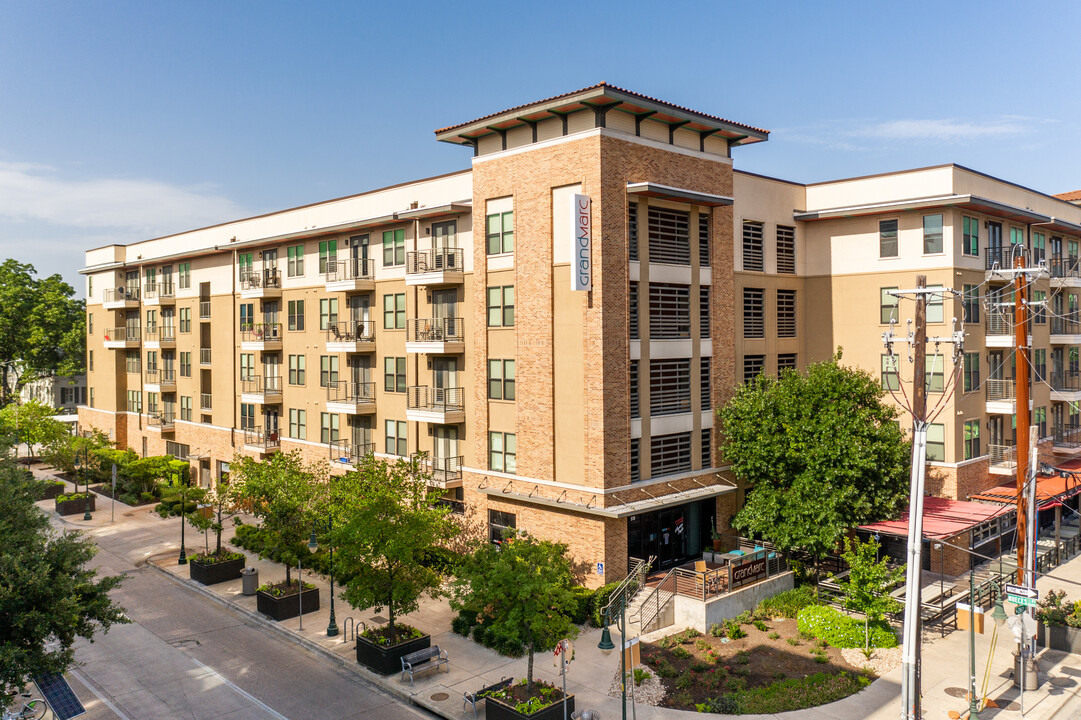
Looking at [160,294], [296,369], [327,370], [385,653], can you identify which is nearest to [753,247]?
[327,370]

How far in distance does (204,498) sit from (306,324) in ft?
34.8

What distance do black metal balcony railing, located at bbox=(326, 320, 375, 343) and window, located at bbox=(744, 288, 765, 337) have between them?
58.7ft

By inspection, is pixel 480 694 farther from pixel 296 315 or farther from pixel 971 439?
pixel 296 315

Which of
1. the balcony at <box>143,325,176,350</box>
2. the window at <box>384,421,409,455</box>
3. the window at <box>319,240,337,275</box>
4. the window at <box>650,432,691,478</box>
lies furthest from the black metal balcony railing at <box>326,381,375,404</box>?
the balcony at <box>143,325,176,350</box>

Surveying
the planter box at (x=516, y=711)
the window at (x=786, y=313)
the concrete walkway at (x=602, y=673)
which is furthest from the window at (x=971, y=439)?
the planter box at (x=516, y=711)

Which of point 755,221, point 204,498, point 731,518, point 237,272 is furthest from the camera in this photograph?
point 237,272

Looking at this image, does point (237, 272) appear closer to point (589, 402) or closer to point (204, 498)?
point (204, 498)

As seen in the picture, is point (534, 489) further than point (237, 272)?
No

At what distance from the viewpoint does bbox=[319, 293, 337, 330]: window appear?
136 ft

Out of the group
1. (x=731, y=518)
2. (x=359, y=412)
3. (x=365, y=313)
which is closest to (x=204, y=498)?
(x=359, y=412)

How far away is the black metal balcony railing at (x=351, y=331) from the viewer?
38969mm

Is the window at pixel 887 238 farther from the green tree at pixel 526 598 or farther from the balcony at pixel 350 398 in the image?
the balcony at pixel 350 398

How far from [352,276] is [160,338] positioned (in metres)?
23.4

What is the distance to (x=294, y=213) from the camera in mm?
43594
